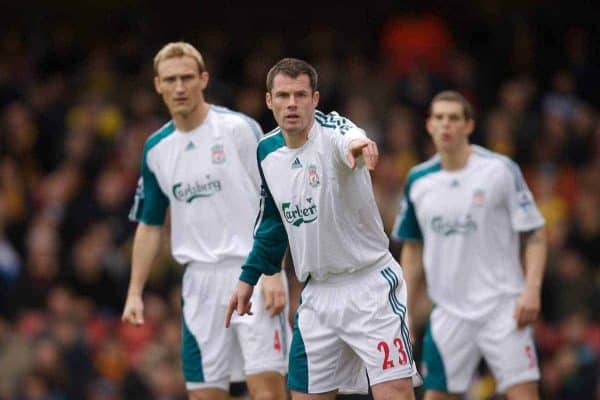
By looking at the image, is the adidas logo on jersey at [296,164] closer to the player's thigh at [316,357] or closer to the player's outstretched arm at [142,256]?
the player's thigh at [316,357]

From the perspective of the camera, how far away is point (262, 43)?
1936cm

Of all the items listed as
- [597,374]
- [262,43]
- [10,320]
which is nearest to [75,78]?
[262,43]

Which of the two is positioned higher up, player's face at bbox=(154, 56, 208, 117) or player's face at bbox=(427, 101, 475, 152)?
player's face at bbox=(154, 56, 208, 117)

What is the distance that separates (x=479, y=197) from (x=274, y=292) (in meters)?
2.05

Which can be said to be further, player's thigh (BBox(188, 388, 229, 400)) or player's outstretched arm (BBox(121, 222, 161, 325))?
player's outstretched arm (BBox(121, 222, 161, 325))

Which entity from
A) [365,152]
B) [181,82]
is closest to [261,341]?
[181,82]

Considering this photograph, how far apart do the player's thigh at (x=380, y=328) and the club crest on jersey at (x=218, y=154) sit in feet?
5.66

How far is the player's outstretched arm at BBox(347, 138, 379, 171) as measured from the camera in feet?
25.1

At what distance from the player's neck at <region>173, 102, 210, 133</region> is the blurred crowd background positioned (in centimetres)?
452

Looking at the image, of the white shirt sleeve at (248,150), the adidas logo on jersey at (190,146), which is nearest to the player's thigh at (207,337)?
the white shirt sleeve at (248,150)

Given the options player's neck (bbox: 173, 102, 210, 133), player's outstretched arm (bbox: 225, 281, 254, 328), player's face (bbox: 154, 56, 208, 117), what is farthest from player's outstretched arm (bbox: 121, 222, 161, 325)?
player's outstretched arm (bbox: 225, 281, 254, 328)

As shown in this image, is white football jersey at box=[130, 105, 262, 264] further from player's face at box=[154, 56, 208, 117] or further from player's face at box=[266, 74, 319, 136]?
player's face at box=[266, 74, 319, 136]

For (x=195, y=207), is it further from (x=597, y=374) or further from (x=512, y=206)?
(x=597, y=374)

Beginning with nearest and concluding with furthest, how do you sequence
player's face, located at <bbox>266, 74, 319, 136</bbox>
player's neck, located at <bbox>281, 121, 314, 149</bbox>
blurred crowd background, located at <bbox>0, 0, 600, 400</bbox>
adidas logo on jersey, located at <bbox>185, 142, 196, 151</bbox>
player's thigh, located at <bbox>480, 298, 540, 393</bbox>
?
player's face, located at <bbox>266, 74, 319, 136</bbox> → player's neck, located at <bbox>281, 121, 314, 149</bbox> → adidas logo on jersey, located at <bbox>185, 142, 196, 151</bbox> → player's thigh, located at <bbox>480, 298, 540, 393</bbox> → blurred crowd background, located at <bbox>0, 0, 600, 400</bbox>
